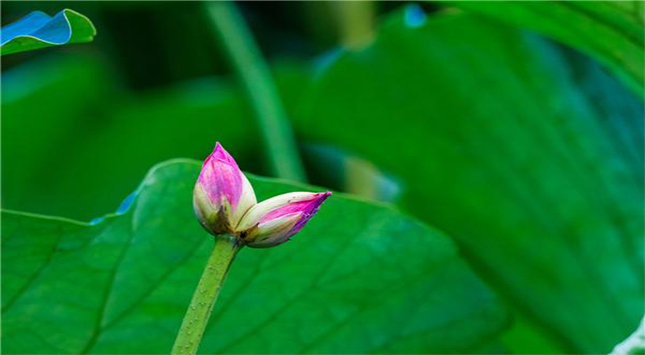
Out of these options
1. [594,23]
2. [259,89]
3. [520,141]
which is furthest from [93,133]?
[594,23]

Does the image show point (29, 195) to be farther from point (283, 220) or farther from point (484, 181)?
point (283, 220)

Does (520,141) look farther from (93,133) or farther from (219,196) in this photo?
(93,133)

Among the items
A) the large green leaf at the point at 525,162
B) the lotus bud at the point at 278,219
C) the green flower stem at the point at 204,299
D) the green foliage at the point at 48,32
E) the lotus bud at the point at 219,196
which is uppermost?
the green foliage at the point at 48,32

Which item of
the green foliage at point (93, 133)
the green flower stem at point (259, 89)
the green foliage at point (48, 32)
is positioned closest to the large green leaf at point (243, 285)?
the green foliage at point (48, 32)

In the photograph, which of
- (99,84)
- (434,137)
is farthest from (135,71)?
(434,137)

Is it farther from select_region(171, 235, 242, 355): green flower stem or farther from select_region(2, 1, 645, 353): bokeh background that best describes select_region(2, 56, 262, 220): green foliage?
select_region(171, 235, 242, 355): green flower stem

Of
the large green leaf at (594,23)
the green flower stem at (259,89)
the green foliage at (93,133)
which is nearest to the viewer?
the large green leaf at (594,23)

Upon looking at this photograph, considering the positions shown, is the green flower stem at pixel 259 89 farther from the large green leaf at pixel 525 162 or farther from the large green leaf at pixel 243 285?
the large green leaf at pixel 243 285
